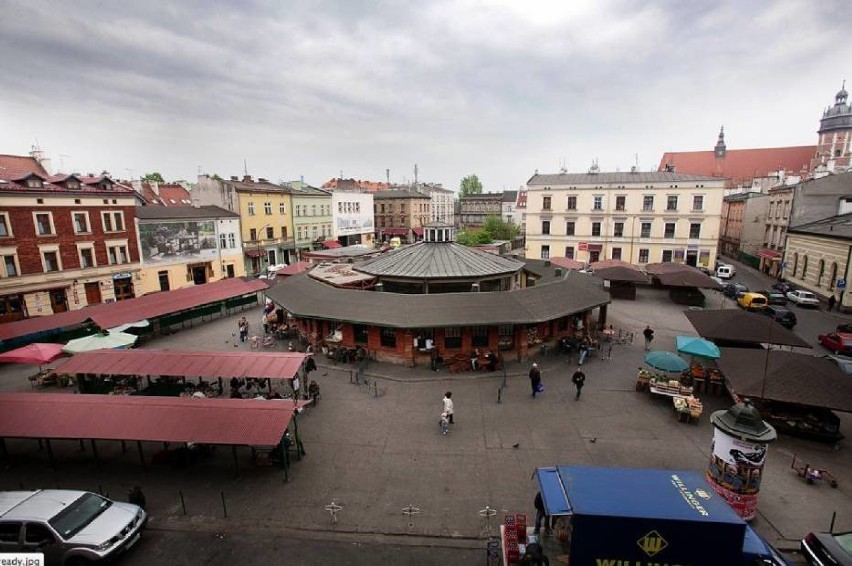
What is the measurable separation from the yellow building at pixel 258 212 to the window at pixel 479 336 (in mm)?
38676

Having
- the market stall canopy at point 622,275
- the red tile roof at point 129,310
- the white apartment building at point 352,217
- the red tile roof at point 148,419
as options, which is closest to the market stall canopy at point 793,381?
the red tile roof at point 148,419

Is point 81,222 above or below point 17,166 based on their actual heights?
below

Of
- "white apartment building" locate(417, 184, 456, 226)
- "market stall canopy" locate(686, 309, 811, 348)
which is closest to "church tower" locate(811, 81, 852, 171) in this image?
"white apartment building" locate(417, 184, 456, 226)

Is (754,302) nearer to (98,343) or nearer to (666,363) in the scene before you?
(666,363)

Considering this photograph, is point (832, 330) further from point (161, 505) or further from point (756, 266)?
point (161, 505)

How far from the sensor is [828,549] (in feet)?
31.8

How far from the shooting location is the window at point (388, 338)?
76.1 feet

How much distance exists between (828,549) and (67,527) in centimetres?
1836

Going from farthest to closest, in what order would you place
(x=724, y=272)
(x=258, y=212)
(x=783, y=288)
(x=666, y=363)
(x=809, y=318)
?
(x=258, y=212), (x=724, y=272), (x=783, y=288), (x=809, y=318), (x=666, y=363)

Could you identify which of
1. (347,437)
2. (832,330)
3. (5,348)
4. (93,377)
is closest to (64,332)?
(5,348)

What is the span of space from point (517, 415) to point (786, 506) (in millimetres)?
8735

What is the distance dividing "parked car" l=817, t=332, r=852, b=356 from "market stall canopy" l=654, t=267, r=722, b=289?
8909 millimetres

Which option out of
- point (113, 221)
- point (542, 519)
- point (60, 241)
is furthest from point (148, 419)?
point (113, 221)

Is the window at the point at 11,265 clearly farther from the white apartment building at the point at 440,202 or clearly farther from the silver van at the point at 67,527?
the white apartment building at the point at 440,202
